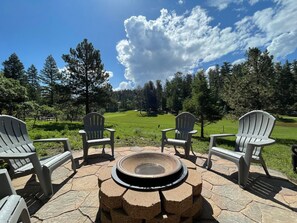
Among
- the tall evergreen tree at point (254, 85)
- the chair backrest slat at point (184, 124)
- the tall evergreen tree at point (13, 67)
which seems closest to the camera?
the chair backrest slat at point (184, 124)

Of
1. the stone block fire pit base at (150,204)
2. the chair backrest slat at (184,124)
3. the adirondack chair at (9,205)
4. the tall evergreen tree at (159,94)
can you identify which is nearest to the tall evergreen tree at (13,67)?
the chair backrest slat at (184,124)

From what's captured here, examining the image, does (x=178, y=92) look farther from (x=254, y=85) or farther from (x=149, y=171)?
(x=149, y=171)

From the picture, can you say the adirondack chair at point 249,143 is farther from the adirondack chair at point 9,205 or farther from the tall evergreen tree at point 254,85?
the tall evergreen tree at point 254,85

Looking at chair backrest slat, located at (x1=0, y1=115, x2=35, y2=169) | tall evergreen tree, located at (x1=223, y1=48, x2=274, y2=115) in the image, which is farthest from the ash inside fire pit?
tall evergreen tree, located at (x1=223, y1=48, x2=274, y2=115)

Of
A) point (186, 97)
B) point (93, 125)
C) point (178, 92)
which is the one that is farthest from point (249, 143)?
point (178, 92)

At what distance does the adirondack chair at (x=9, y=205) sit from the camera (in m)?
1.31

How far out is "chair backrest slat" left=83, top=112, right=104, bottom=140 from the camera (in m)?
4.38

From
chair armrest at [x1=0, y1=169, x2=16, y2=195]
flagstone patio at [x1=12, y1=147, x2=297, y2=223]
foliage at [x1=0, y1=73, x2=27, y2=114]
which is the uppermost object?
foliage at [x1=0, y1=73, x2=27, y2=114]

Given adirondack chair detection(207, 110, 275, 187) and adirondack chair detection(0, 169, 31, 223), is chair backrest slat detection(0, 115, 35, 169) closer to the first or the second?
adirondack chair detection(0, 169, 31, 223)

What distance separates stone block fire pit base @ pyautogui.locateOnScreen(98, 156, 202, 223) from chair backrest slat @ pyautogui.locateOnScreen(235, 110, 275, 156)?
203 cm

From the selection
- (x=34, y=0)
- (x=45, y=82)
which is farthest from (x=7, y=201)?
(x=45, y=82)

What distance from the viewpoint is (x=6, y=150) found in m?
2.63

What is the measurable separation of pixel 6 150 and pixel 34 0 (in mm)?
4342

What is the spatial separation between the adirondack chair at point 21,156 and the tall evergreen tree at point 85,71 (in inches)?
399
